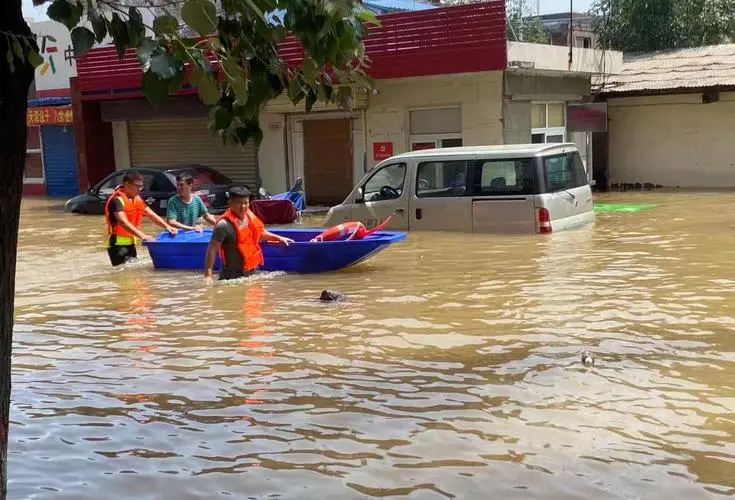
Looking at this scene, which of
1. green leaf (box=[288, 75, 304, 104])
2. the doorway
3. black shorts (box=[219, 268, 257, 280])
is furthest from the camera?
the doorway

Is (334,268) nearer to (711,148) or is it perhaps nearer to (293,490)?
(293,490)

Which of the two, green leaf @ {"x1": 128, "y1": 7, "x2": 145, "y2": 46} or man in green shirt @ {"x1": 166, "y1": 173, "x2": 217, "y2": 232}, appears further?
man in green shirt @ {"x1": 166, "y1": 173, "x2": 217, "y2": 232}

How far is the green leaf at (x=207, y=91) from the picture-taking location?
248cm

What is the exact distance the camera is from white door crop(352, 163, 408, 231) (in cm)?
1330

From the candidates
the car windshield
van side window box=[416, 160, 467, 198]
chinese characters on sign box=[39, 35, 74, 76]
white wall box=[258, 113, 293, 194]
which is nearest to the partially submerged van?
van side window box=[416, 160, 467, 198]

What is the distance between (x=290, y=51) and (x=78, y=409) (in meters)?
14.0

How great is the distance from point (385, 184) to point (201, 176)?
8.07 metres

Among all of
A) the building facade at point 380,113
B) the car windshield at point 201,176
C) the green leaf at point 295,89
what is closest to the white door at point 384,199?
the building facade at point 380,113

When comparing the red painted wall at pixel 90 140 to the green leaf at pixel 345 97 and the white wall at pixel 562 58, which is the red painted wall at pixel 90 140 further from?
the green leaf at pixel 345 97

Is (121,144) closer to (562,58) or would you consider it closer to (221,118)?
(562,58)

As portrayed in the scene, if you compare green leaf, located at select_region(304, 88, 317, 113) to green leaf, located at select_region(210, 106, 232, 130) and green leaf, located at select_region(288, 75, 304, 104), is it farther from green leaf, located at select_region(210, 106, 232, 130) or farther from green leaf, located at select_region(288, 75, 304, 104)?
green leaf, located at select_region(210, 106, 232, 130)

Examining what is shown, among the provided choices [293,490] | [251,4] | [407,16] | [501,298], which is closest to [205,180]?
[407,16]

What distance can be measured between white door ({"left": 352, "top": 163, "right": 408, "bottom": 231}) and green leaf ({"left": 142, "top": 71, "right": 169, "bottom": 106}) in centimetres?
1084

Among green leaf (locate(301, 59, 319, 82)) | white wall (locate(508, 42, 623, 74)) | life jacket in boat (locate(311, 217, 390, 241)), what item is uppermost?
white wall (locate(508, 42, 623, 74))
